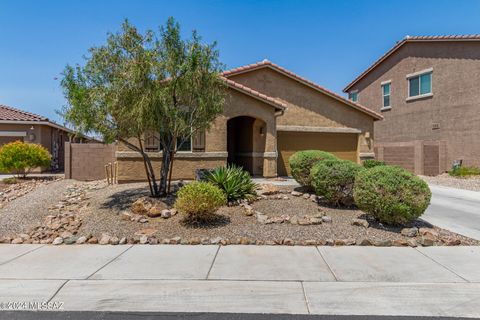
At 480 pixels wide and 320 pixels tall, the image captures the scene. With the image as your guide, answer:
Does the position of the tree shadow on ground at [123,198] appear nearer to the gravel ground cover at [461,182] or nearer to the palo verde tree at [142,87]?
the palo verde tree at [142,87]

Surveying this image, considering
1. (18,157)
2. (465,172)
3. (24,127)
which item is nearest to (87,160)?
(18,157)

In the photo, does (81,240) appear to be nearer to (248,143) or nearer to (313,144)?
(248,143)

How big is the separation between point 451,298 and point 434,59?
21248 millimetres

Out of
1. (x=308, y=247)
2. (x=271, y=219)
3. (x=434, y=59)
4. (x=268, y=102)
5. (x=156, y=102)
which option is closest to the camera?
(x=308, y=247)

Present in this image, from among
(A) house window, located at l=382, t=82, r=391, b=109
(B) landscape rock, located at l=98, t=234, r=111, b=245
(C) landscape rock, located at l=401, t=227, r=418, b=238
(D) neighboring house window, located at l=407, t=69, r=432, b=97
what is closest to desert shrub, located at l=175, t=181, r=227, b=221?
(B) landscape rock, located at l=98, t=234, r=111, b=245

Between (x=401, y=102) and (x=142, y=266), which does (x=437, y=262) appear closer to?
(x=142, y=266)

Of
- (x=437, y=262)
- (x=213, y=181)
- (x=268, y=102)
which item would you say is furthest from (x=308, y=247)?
(x=268, y=102)

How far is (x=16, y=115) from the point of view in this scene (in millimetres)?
21234

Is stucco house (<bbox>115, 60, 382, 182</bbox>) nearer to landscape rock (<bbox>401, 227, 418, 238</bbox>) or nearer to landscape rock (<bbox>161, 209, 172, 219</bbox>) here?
landscape rock (<bbox>161, 209, 172, 219</bbox>)

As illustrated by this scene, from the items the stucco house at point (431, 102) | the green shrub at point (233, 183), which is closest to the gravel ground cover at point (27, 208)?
the green shrub at point (233, 183)

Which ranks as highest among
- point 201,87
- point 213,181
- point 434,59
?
point 434,59

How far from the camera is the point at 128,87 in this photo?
8.38 metres

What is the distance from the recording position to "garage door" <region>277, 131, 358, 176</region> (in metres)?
17.0

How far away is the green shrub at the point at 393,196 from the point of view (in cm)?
712
